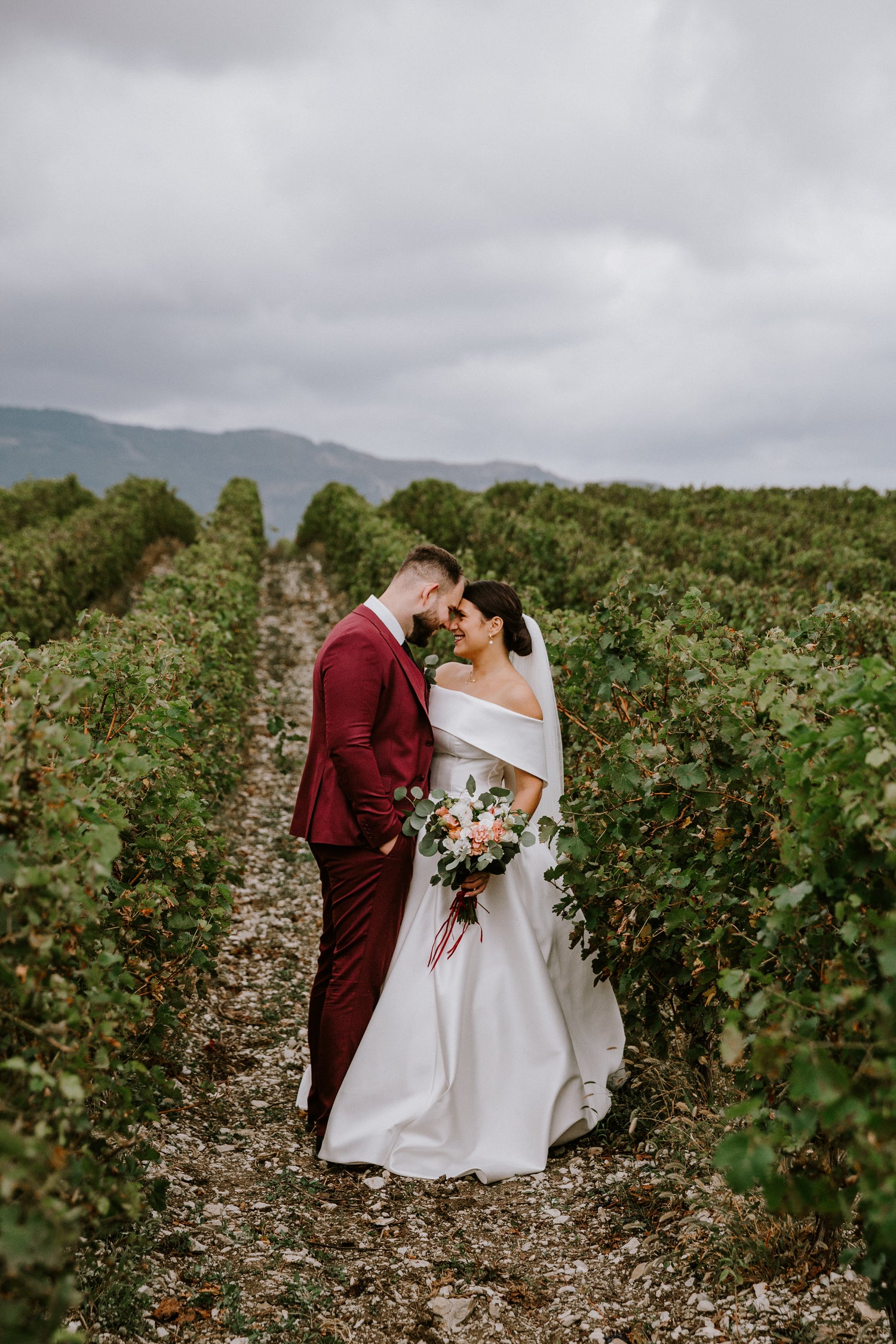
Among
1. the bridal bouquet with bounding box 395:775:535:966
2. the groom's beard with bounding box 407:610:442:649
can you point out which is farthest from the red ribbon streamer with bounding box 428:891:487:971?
the groom's beard with bounding box 407:610:442:649

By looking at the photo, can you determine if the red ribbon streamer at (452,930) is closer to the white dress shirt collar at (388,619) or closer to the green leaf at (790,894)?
the white dress shirt collar at (388,619)

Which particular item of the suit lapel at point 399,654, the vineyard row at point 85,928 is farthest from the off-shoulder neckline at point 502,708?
the vineyard row at point 85,928

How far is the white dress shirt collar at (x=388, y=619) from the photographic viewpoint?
4312 millimetres

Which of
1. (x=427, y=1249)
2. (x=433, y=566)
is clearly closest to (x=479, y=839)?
(x=433, y=566)

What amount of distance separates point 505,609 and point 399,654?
1.89ft

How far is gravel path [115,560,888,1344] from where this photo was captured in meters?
2.93

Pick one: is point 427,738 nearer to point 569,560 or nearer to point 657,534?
point 569,560

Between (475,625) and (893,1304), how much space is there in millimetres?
2952

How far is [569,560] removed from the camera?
1309 cm

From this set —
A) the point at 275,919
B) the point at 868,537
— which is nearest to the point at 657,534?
the point at 868,537

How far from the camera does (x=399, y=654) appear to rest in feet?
14.0

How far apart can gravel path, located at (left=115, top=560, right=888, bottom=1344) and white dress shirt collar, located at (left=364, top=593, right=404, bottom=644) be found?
212 centimetres

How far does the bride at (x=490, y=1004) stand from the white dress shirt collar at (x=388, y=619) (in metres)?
Result: 0.26

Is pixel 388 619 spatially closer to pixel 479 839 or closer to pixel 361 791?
pixel 361 791
